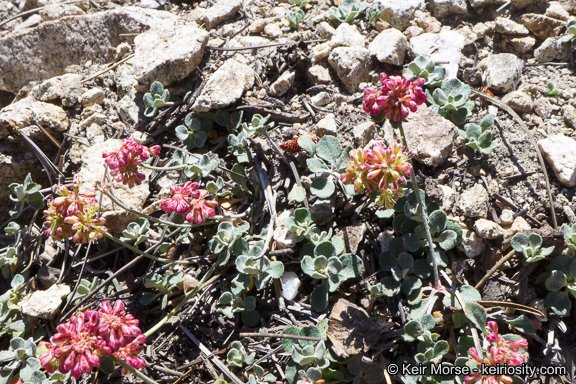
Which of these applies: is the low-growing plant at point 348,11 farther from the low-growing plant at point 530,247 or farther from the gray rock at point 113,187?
the low-growing plant at point 530,247

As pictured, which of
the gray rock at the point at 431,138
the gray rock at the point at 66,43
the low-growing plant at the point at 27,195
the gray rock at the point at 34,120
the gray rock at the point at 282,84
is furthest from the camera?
the gray rock at the point at 66,43

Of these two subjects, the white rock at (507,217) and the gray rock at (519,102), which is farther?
the gray rock at (519,102)

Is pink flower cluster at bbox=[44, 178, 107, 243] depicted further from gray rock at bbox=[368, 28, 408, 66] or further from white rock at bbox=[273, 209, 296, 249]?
gray rock at bbox=[368, 28, 408, 66]

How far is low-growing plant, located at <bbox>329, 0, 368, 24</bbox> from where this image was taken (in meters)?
4.32

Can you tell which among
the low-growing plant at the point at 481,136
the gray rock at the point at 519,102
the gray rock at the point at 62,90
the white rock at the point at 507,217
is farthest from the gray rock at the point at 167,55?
the white rock at the point at 507,217

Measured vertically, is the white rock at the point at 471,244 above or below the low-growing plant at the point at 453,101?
below

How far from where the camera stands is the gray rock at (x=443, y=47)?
13.0 ft

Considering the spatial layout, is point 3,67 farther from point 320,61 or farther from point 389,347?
point 389,347

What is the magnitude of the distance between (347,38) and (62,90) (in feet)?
9.74

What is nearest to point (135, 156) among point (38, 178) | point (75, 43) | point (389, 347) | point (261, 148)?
point (261, 148)

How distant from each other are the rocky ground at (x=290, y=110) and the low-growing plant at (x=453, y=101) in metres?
0.11

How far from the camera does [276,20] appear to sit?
15.2 ft

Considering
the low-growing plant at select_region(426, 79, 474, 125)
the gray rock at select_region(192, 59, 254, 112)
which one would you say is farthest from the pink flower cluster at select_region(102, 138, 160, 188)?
the low-growing plant at select_region(426, 79, 474, 125)

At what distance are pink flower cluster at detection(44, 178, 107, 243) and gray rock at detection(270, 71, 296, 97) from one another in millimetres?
1899
